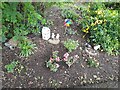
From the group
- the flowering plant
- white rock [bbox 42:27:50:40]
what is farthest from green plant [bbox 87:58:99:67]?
white rock [bbox 42:27:50:40]

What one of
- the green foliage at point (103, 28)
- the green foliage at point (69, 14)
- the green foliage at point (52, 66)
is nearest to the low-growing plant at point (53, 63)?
the green foliage at point (52, 66)

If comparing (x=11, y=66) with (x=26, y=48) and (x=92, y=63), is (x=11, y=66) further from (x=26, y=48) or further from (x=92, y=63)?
(x=92, y=63)

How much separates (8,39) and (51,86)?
3.37 ft

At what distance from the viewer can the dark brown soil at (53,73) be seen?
3320 millimetres

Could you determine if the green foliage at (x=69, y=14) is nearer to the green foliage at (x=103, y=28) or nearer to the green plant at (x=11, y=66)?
the green foliage at (x=103, y=28)

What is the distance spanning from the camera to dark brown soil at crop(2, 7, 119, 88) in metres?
3.32

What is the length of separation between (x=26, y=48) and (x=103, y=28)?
4.39ft

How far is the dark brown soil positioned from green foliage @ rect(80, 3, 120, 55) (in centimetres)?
17

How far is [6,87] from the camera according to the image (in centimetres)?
324

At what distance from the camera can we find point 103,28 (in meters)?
4.05

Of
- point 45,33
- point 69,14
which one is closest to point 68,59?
point 45,33

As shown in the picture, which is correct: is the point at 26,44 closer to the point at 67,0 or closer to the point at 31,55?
the point at 31,55

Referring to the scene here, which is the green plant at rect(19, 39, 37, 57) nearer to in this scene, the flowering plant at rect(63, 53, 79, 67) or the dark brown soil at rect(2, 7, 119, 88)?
the dark brown soil at rect(2, 7, 119, 88)

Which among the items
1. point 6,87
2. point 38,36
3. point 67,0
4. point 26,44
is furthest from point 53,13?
point 6,87
